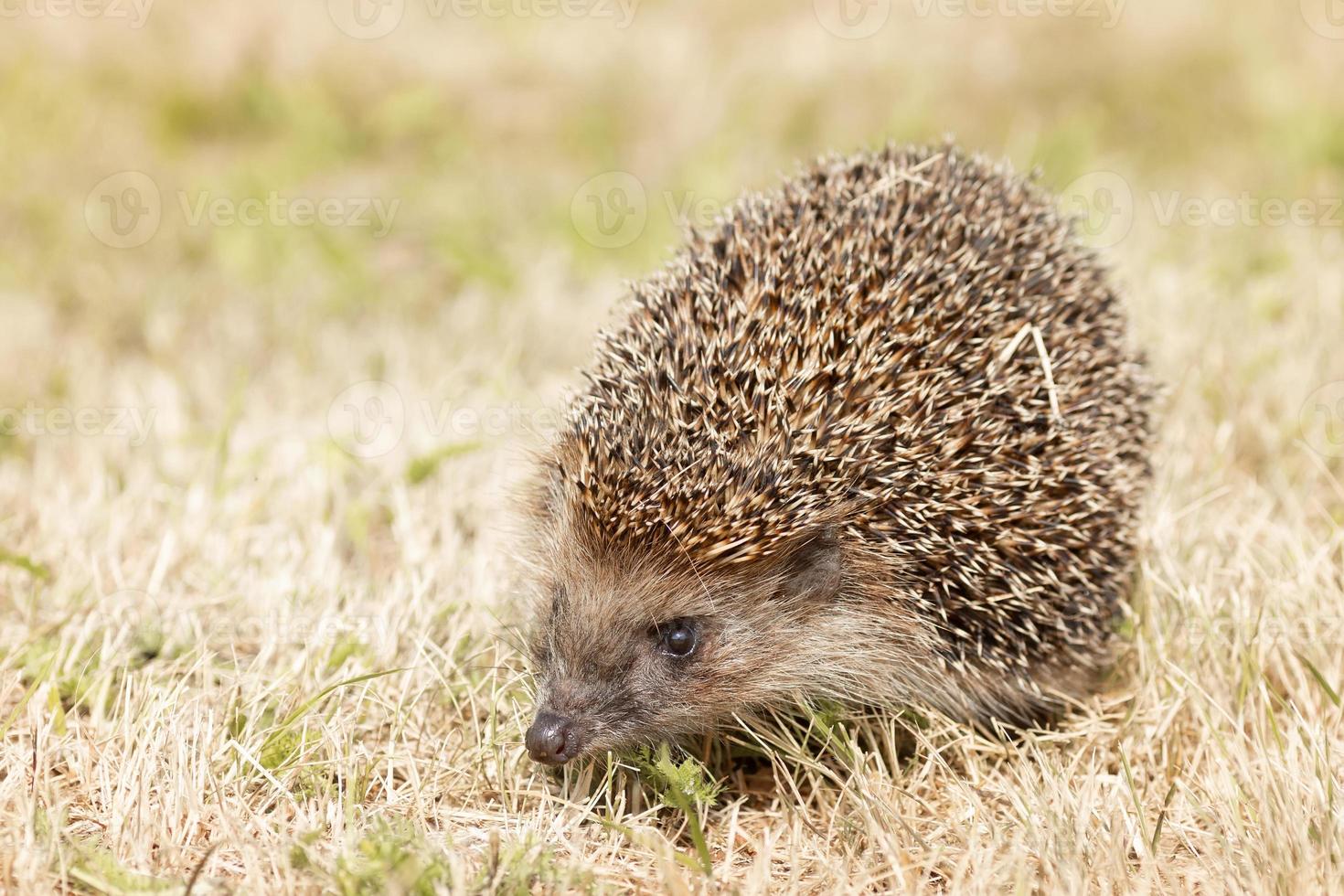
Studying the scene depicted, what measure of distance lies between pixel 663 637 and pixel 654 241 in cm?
394

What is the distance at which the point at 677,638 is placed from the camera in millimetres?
3330

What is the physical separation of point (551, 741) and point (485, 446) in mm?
2078

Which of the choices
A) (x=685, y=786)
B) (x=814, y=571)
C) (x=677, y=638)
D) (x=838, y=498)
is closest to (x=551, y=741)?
(x=685, y=786)

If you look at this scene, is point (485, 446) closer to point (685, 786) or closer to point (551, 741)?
point (551, 741)

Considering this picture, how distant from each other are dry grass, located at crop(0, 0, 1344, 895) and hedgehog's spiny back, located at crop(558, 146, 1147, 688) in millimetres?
442

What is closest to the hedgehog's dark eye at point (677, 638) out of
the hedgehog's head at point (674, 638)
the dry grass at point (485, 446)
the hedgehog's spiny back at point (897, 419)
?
the hedgehog's head at point (674, 638)

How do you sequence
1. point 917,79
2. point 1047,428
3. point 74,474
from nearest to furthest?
A: point 1047,428
point 74,474
point 917,79

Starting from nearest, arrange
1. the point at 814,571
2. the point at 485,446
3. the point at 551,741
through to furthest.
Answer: the point at 551,741 < the point at 814,571 < the point at 485,446

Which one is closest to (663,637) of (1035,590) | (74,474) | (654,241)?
(1035,590)

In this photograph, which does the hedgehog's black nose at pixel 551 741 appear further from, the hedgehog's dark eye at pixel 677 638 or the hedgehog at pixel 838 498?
the hedgehog's dark eye at pixel 677 638

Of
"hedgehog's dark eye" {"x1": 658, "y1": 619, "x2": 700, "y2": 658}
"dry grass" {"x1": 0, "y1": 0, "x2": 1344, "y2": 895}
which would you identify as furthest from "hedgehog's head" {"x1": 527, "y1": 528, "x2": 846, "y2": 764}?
"dry grass" {"x1": 0, "y1": 0, "x2": 1344, "y2": 895}

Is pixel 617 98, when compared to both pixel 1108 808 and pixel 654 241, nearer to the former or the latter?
pixel 654 241

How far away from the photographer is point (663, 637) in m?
3.33

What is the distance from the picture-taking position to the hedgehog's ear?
11.0ft
